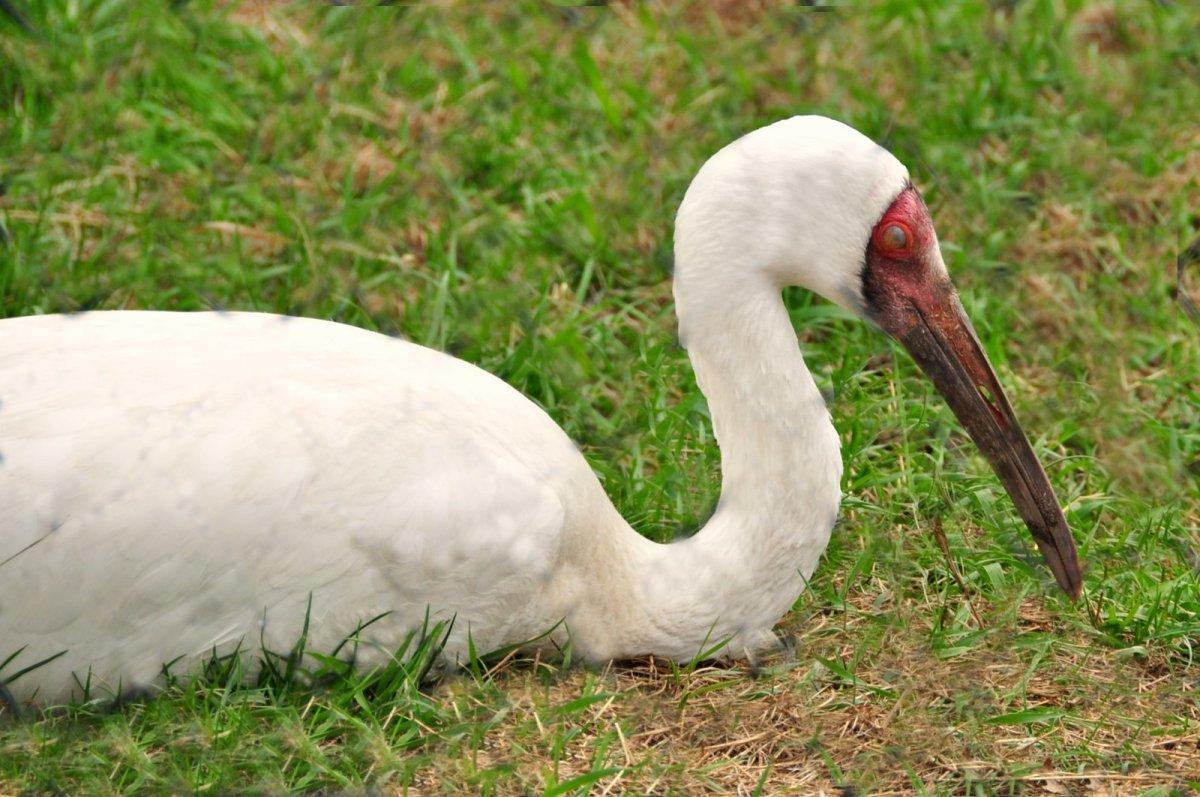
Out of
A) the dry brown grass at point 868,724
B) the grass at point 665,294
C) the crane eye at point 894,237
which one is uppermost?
the crane eye at point 894,237

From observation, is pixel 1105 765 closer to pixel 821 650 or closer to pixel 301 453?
pixel 821 650

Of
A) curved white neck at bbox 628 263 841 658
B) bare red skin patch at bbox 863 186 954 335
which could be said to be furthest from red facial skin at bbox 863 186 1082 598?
curved white neck at bbox 628 263 841 658

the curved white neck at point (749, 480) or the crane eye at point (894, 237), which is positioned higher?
the crane eye at point (894, 237)

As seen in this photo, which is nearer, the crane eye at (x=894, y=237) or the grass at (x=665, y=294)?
the grass at (x=665, y=294)

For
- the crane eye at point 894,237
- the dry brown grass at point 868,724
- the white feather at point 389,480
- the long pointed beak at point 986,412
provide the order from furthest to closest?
the long pointed beak at point 986,412 → the crane eye at point 894,237 → the dry brown grass at point 868,724 → the white feather at point 389,480

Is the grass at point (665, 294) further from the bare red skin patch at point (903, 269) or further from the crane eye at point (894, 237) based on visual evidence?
the crane eye at point (894, 237)

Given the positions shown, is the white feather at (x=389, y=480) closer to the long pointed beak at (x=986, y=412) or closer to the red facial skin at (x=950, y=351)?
the red facial skin at (x=950, y=351)

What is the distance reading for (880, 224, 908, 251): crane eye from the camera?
3.49 m

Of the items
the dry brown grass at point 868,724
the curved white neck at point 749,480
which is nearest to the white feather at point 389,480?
the curved white neck at point 749,480

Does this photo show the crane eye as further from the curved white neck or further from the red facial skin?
the curved white neck

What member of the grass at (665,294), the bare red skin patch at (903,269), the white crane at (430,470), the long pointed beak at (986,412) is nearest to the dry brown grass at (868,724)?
the grass at (665,294)

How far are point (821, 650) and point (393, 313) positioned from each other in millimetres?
1832

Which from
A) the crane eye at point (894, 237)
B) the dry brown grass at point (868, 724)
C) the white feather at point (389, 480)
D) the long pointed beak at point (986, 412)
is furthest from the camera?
the long pointed beak at point (986, 412)

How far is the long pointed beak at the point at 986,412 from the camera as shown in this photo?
3.62 meters
